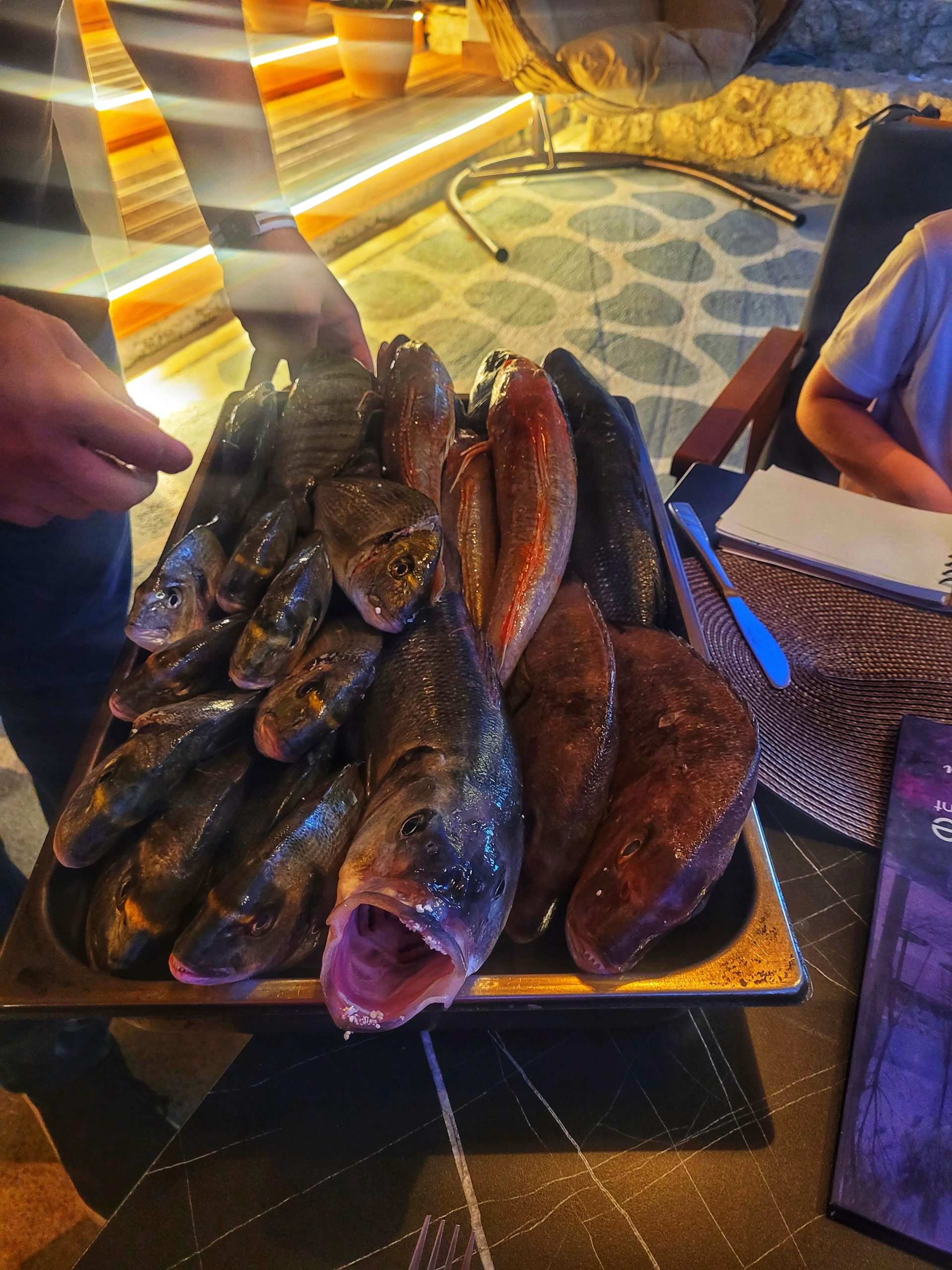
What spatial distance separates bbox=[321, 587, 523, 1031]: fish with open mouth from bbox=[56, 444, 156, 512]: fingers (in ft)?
0.89

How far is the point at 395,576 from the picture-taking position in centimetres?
68

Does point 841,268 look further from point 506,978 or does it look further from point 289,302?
point 506,978

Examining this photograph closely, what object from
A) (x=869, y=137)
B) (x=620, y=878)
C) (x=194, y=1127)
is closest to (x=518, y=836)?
(x=620, y=878)

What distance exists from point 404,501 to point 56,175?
→ 0.71 metres

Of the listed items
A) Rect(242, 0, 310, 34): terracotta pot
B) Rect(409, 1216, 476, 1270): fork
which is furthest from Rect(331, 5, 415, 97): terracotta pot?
Rect(409, 1216, 476, 1270): fork

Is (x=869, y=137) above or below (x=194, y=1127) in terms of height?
above

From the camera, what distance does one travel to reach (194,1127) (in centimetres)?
56

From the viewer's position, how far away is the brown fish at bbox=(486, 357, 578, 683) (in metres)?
0.75

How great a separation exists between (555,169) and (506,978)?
4309 mm

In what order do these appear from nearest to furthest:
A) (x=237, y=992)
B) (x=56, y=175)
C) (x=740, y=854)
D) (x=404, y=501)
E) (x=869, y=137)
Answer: (x=237, y=992) < (x=740, y=854) < (x=404, y=501) < (x=56, y=175) < (x=869, y=137)

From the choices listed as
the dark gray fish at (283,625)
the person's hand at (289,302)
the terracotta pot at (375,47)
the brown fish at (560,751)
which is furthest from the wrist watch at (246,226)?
the terracotta pot at (375,47)

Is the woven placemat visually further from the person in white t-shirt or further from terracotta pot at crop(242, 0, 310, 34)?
terracotta pot at crop(242, 0, 310, 34)

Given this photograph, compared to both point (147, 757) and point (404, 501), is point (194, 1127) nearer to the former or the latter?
point (147, 757)

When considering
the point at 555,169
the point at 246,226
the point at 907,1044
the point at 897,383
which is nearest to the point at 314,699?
the point at 907,1044
